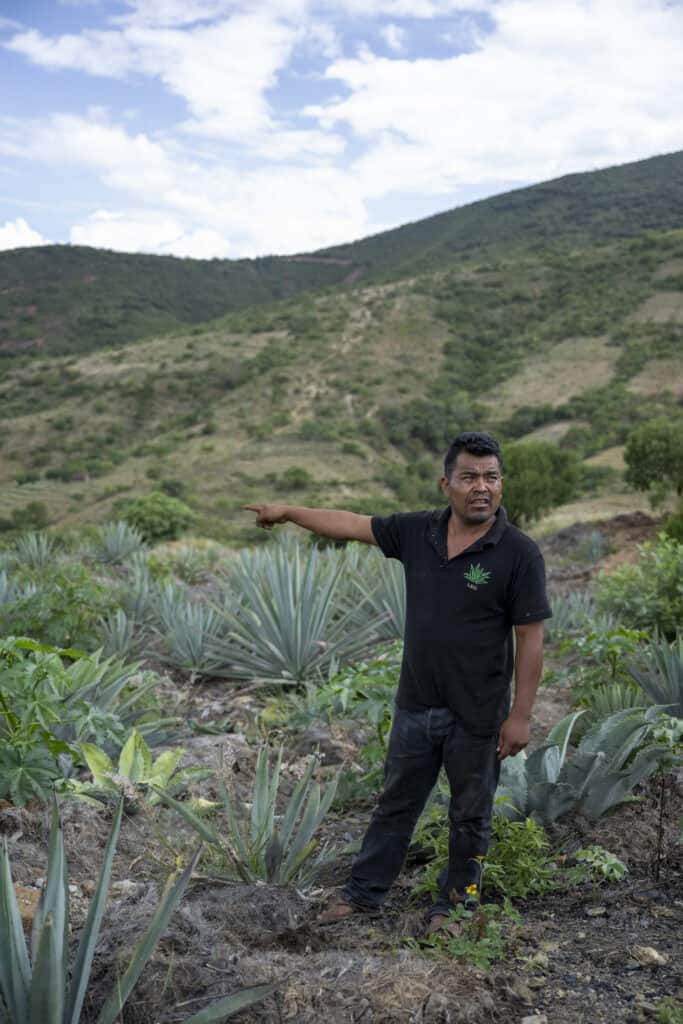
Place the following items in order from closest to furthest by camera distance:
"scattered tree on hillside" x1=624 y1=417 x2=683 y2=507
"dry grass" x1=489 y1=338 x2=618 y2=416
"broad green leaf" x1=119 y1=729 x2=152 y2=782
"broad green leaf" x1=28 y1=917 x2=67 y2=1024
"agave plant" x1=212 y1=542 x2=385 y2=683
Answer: "broad green leaf" x1=28 y1=917 x2=67 y2=1024, "broad green leaf" x1=119 y1=729 x2=152 y2=782, "agave plant" x1=212 y1=542 x2=385 y2=683, "scattered tree on hillside" x1=624 y1=417 x2=683 y2=507, "dry grass" x1=489 y1=338 x2=618 y2=416

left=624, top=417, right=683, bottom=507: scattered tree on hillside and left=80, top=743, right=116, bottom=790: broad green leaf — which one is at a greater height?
left=624, top=417, right=683, bottom=507: scattered tree on hillside

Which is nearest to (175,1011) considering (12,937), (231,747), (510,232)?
(12,937)

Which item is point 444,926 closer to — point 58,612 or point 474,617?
point 474,617

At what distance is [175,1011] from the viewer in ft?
7.55

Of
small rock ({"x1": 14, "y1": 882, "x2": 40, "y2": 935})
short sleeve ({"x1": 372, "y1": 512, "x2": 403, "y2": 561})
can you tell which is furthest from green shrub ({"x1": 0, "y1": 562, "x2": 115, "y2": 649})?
short sleeve ({"x1": 372, "y1": 512, "x2": 403, "y2": 561})

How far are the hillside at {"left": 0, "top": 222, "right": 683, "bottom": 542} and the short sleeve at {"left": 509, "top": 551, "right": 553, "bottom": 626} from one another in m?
22.2

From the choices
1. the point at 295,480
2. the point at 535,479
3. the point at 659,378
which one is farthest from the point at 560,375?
the point at 535,479

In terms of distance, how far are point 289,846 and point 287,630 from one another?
9.54ft

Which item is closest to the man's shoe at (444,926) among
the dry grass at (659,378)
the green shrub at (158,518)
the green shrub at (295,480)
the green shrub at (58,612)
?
the green shrub at (58,612)

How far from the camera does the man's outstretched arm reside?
3.12 m

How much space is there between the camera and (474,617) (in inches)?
111

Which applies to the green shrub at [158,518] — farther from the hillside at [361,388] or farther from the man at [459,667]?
the man at [459,667]

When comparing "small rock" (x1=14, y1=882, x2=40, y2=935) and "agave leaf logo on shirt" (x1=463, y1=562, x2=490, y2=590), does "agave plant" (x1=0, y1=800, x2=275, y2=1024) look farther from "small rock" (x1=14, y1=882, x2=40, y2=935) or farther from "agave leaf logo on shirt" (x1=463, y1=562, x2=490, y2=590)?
"agave leaf logo on shirt" (x1=463, y1=562, x2=490, y2=590)

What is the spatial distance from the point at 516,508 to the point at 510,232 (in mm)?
56753
